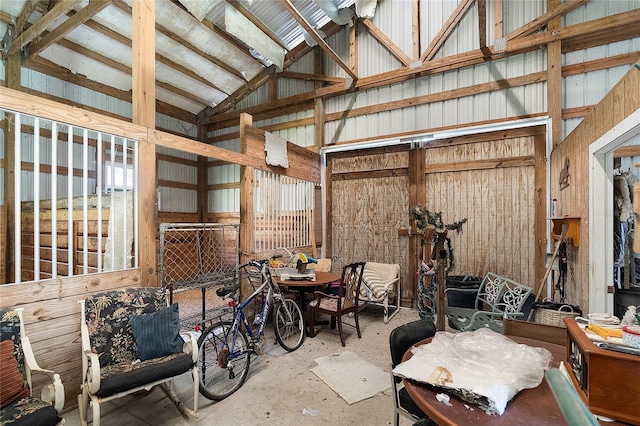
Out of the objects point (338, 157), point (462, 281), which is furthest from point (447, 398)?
point (338, 157)

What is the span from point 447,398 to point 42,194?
19.8ft

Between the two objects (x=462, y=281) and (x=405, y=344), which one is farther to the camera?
(x=462, y=281)

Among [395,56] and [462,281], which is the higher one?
[395,56]

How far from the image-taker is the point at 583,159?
111 inches

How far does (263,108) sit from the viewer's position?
6.62 m

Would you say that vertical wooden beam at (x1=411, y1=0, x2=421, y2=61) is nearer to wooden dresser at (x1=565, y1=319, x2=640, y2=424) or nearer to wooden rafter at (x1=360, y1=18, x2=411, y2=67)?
wooden rafter at (x1=360, y1=18, x2=411, y2=67)

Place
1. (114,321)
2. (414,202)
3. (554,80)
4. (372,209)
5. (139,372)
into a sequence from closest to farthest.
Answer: (139,372), (114,321), (554,80), (414,202), (372,209)

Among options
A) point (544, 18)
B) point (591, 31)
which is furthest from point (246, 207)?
point (591, 31)

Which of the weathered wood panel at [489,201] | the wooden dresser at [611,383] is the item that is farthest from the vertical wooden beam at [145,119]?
the weathered wood panel at [489,201]

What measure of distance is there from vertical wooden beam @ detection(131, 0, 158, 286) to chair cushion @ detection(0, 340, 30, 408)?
105 centimetres

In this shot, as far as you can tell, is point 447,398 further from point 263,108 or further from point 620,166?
point 263,108

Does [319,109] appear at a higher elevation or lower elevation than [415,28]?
lower

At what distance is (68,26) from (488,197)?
20.9ft

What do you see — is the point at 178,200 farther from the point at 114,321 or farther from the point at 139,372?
the point at 139,372
